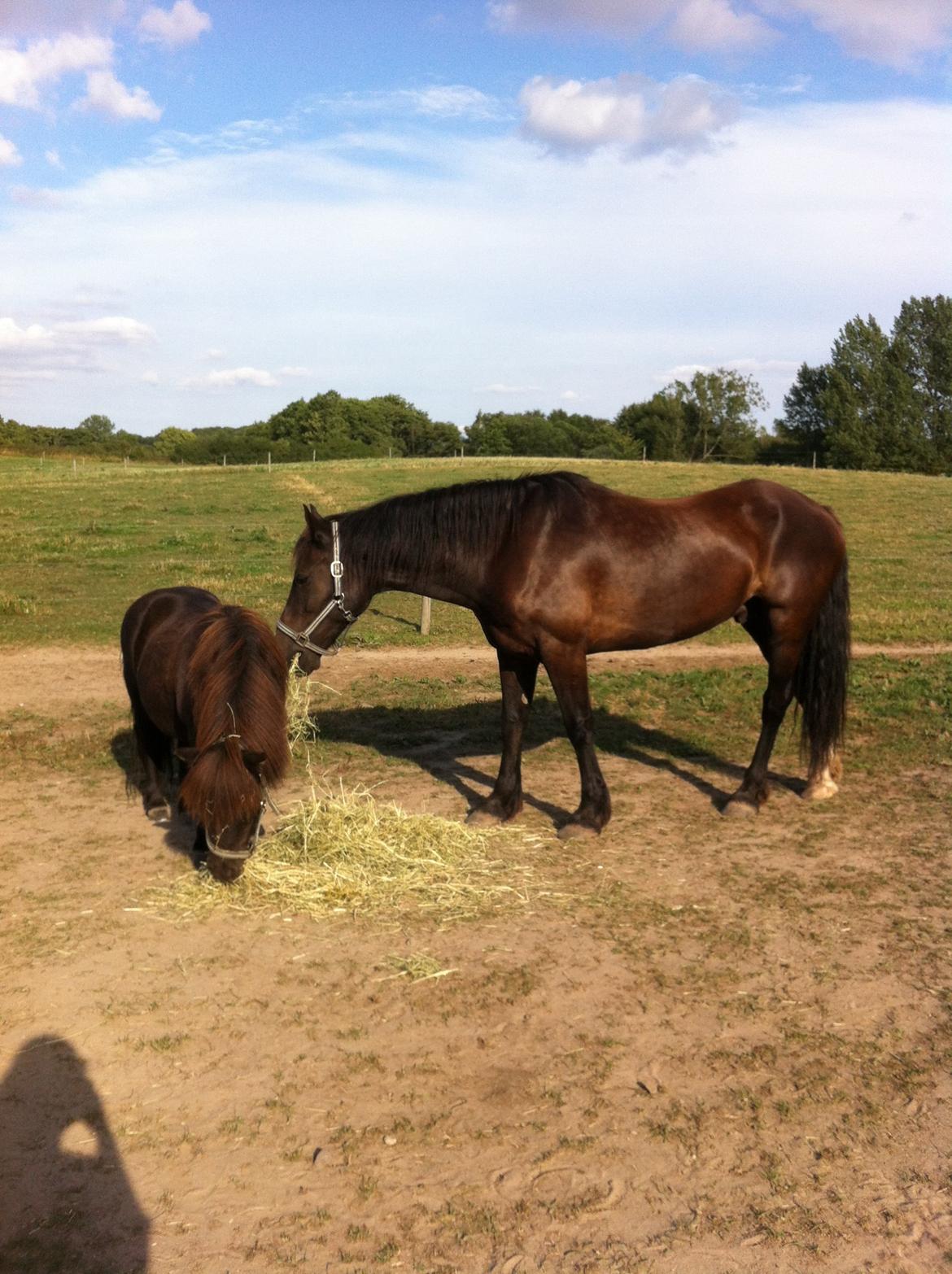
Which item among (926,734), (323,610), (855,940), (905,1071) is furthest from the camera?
(926,734)

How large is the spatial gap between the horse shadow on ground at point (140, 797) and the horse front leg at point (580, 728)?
7.38 feet

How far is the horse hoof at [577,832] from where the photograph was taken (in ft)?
20.5

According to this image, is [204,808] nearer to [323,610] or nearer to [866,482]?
[323,610]

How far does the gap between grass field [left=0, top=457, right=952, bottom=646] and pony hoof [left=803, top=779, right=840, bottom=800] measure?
5675 mm

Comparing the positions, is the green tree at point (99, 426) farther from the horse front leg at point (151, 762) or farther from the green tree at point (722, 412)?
the horse front leg at point (151, 762)

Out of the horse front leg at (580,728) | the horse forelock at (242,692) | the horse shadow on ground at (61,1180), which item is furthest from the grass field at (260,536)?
the horse shadow on ground at (61,1180)

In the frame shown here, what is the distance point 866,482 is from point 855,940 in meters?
35.2

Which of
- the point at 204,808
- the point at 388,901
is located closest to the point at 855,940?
the point at 388,901

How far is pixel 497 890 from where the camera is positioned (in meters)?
5.44

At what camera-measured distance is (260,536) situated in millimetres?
21719

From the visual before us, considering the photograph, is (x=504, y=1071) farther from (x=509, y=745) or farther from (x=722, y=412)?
(x=722, y=412)

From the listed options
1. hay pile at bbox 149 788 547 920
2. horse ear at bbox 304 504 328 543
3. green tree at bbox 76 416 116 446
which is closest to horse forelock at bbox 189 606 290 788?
hay pile at bbox 149 788 547 920

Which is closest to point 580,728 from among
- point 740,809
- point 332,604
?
point 740,809

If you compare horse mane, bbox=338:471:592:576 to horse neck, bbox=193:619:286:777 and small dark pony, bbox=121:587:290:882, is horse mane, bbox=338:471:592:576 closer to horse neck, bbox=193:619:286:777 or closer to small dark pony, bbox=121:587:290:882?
small dark pony, bbox=121:587:290:882
